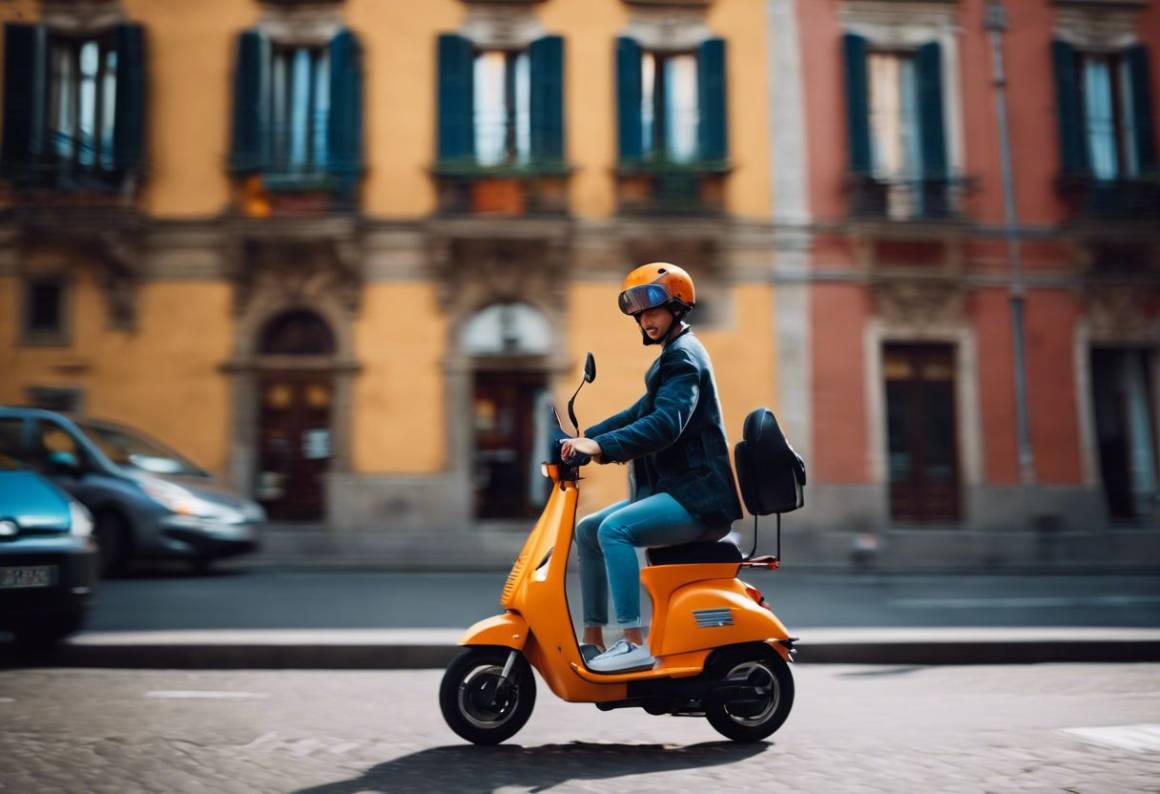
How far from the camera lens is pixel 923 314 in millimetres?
16469

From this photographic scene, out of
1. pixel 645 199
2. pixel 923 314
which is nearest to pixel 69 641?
pixel 645 199

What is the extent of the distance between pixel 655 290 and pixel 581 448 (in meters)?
0.72

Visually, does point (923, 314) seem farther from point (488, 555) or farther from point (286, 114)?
point (286, 114)

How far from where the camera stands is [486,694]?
156 inches

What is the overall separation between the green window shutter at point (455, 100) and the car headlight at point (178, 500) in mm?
6975

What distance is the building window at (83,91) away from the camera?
52.2 ft

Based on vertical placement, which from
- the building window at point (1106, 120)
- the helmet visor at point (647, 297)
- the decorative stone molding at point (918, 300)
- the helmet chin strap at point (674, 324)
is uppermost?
the building window at point (1106, 120)

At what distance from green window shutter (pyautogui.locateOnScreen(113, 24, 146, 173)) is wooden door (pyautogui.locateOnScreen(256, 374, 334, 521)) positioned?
3.84 metres

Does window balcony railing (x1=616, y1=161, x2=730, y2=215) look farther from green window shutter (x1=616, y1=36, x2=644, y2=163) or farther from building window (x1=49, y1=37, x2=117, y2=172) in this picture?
building window (x1=49, y1=37, x2=117, y2=172)

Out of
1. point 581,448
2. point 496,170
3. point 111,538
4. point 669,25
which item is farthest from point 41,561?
point 669,25

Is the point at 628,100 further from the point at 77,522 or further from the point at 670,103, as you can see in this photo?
the point at 77,522

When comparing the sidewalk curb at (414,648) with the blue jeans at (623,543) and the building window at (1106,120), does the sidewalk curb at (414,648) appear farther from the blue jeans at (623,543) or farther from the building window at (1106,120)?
the building window at (1106,120)

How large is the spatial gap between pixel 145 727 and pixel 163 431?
474 inches

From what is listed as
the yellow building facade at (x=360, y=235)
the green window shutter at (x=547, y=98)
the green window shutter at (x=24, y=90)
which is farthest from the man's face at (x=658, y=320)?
the green window shutter at (x=24, y=90)
